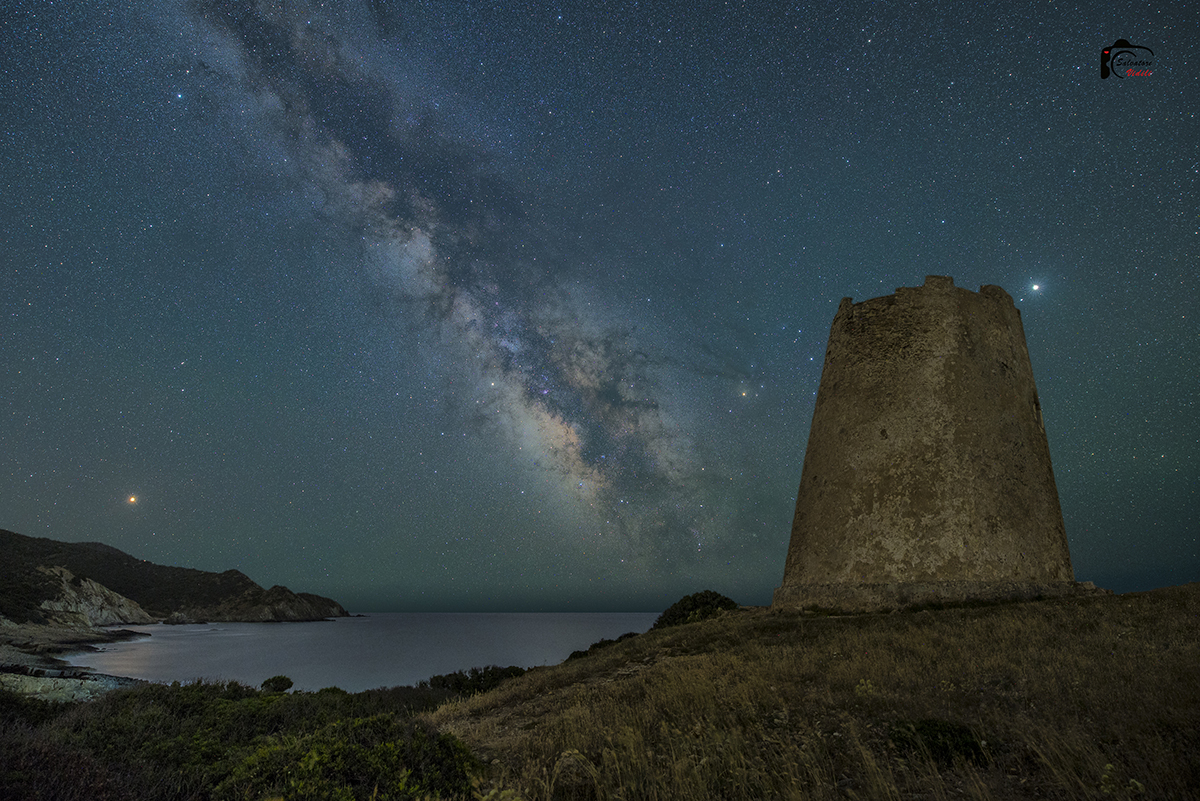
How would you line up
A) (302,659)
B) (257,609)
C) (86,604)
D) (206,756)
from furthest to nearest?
(257,609)
(86,604)
(302,659)
(206,756)

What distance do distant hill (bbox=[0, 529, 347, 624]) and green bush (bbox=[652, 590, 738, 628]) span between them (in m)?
60.4

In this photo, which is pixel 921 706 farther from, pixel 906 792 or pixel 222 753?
pixel 222 753

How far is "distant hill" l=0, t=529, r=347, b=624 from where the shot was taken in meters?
58.6

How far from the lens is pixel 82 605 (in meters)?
66.0

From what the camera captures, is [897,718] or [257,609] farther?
[257,609]

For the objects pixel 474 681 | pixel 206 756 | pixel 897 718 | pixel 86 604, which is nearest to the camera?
pixel 897 718

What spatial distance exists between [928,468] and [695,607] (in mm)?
11019

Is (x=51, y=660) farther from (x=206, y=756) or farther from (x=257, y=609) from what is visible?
(x=257, y=609)

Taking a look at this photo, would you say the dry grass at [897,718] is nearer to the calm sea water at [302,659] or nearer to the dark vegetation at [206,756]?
the dark vegetation at [206,756]

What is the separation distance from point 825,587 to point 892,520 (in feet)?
8.12

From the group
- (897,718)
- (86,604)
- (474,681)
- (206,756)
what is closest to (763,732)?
(897,718)

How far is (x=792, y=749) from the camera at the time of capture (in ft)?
16.8

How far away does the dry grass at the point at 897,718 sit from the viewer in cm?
436

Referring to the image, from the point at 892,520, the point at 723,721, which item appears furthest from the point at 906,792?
the point at 892,520
